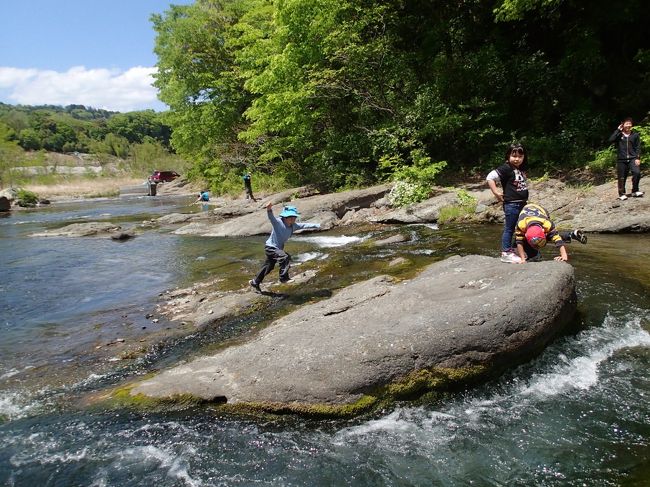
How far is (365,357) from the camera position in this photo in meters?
4.80

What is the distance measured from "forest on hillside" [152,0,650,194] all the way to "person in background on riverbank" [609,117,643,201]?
4199mm

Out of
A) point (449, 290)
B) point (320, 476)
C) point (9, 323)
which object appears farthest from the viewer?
point (9, 323)

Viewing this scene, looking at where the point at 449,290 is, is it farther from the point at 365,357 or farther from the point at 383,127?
the point at 383,127

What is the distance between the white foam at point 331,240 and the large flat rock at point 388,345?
762 centimetres

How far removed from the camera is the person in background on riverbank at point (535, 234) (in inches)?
260

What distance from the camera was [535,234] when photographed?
262 inches

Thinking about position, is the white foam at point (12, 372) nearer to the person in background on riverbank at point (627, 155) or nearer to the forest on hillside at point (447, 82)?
the person in background on riverbank at point (627, 155)

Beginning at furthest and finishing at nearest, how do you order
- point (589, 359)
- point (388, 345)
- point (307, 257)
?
point (307, 257), point (589, 359), point (388, 345)

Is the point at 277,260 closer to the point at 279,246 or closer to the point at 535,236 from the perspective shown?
the point at 279,246

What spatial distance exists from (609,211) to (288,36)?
16.8 meters

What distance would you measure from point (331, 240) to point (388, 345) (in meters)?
9.44

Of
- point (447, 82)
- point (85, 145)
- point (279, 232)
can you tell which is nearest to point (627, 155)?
point (279, 232)

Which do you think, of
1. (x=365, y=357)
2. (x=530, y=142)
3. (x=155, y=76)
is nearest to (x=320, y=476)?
(x=365, y=357)

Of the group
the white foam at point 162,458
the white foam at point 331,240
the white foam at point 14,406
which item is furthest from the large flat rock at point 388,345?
the white foam at point 331,240
